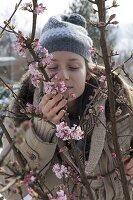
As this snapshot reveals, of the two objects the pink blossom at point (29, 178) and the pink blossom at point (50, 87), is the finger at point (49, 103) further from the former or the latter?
the pink blossom at point (29, 178)

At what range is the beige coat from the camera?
5.65 ft

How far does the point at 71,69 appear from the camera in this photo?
189cm

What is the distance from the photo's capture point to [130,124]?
2029 millimetres

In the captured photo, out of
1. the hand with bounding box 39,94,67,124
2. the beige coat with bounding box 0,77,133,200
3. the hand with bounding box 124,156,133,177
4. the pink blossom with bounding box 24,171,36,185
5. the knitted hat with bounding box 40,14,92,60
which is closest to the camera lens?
the pink blossom with bounding box 24,171,36,185

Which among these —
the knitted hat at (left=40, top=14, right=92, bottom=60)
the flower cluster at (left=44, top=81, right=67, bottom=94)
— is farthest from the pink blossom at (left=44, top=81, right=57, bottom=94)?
the knitted hat at (left=40, top=14, right=92, bottom=60)

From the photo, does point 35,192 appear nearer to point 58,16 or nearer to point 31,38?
point 31,38

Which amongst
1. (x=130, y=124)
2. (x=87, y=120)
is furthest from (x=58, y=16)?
(x=87, y=120)

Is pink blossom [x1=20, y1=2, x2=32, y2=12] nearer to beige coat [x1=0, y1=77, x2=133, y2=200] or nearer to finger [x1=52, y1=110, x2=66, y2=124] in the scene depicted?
finger [x1=52, y1=110, x2=66, y2=124]

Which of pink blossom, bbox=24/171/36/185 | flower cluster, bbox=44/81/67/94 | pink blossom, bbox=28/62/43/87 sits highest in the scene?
pink blossom, bbox=28/62/43/87

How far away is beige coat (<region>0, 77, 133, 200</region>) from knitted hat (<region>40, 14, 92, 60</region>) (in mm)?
311

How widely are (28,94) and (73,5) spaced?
26.1 metres

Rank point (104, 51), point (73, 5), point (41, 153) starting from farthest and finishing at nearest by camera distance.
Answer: point (73, 5)
point (41, 153)
point (104, 51)

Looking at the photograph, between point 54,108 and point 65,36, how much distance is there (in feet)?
2.11

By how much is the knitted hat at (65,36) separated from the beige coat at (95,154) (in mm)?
311
